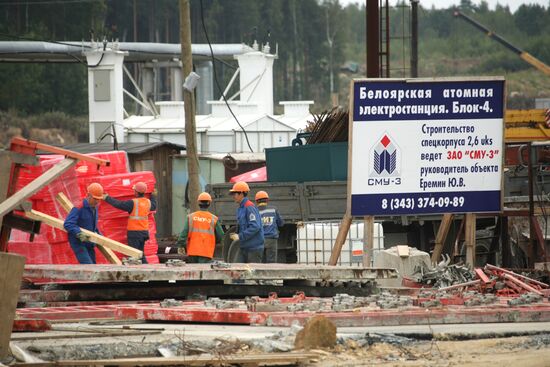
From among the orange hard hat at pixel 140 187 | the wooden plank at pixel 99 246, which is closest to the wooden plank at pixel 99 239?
the wooden plank at pixel 99 246

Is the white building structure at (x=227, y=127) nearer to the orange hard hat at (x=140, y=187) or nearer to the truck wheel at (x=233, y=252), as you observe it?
the truck wheel at (x=233, y=252)

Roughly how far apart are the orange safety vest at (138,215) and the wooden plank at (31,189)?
726cm

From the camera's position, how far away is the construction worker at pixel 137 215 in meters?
20.4

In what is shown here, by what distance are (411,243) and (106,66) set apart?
22151 mm

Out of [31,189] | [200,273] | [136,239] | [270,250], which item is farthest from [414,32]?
[31,189]

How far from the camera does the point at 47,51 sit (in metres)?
48.4

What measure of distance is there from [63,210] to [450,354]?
10.1m

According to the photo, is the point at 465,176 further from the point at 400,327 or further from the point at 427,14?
the point at 427,14

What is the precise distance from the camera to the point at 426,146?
16.2m

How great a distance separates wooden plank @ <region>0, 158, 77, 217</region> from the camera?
1184cm

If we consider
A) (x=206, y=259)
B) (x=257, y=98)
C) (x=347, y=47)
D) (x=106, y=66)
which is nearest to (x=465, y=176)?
(x=206, y=259)

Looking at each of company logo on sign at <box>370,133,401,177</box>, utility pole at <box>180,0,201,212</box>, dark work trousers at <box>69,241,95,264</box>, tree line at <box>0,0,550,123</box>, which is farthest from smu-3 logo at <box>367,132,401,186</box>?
tree line at <box>0,0,550,123</box>

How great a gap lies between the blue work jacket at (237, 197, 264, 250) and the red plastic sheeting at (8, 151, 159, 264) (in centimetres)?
211

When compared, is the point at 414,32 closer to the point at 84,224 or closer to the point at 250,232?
the point at 250,232
